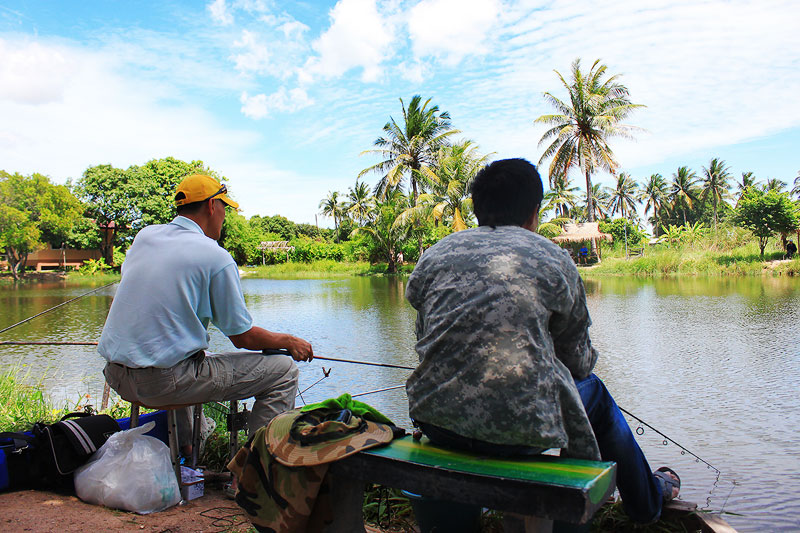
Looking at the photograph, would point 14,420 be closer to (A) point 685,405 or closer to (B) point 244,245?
(A) point 685,405

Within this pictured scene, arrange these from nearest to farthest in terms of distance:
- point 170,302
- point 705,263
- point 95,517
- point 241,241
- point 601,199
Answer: point 95,517
point 170,302
point 705,263
point 241,241
point 601,199

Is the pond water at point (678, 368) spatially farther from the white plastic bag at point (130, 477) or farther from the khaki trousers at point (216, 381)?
the white plastic bag at point (130, 477)

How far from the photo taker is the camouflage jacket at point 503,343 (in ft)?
5.25

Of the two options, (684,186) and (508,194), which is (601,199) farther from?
(508,194)

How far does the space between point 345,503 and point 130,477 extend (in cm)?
100

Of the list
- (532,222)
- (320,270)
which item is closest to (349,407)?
(532,222)

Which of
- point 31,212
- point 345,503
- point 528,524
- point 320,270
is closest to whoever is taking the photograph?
point 528,524

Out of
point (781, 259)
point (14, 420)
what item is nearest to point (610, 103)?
point (781, 259)

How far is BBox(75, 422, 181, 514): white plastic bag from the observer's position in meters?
2.34

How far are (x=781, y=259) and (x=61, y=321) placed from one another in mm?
24617

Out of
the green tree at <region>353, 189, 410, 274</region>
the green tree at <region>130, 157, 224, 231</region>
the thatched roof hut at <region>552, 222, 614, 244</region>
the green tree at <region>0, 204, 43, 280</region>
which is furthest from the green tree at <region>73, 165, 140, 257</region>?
the thatched roof hut at <region>552, 222, 614, 244</region>

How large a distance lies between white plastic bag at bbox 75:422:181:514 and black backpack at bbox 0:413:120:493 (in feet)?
0.21

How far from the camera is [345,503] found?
1919mm

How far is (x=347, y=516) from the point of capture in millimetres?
1934
